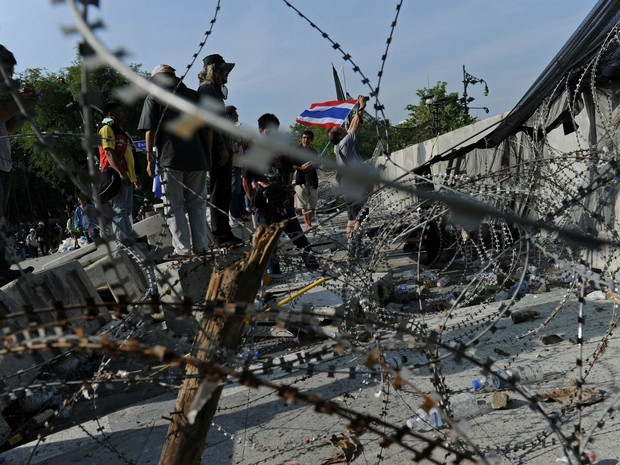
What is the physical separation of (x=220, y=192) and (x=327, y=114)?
32.6 ft

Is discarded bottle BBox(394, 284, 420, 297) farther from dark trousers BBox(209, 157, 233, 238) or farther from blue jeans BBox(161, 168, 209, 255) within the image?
blue jeans BBox(161, 168, 209, 255)

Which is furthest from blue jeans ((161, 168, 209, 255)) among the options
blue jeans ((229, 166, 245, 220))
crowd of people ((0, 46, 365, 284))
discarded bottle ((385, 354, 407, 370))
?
blue jeans ((229, 166, 245, 220))

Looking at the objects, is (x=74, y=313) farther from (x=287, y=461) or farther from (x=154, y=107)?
(x=287, y=461)

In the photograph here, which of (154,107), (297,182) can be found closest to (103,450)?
(154,107)

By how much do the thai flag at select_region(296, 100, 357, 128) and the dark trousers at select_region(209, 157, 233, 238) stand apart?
9271mm

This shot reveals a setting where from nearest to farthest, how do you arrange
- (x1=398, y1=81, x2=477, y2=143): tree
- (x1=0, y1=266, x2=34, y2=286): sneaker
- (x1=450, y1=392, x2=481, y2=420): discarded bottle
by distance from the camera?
(x1=450, y1=392, x2=481, y2=420): discarded bottle
(x1=0, y1=266, x2=34, y2=286): sneaker
(x1=398, y1=81, x2=477, y2=143): tree

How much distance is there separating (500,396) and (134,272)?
13.5ft

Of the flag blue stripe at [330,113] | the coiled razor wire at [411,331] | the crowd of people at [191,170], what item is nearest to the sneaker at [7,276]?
the crowd of people at [191,170]

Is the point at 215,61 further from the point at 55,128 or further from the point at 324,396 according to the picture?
the point at 55,128

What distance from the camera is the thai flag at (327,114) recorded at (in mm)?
15484

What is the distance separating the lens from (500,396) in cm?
328

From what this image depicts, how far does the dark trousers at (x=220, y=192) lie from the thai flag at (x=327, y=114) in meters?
9.27

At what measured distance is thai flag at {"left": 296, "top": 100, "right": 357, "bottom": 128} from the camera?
1548 centimetres

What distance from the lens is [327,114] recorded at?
15867mm
